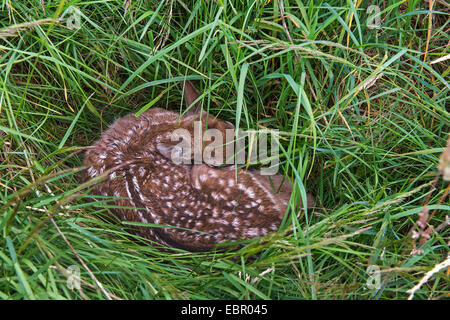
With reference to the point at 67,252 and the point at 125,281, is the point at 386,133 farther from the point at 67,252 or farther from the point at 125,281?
the point at 67,252

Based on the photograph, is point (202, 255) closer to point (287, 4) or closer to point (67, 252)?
point (67, 252)

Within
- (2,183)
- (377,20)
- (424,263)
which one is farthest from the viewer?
(377,20)

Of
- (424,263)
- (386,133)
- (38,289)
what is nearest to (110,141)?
(38,289)

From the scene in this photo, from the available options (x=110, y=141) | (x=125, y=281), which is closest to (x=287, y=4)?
(x=110, y=141)

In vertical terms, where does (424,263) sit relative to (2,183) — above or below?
below
